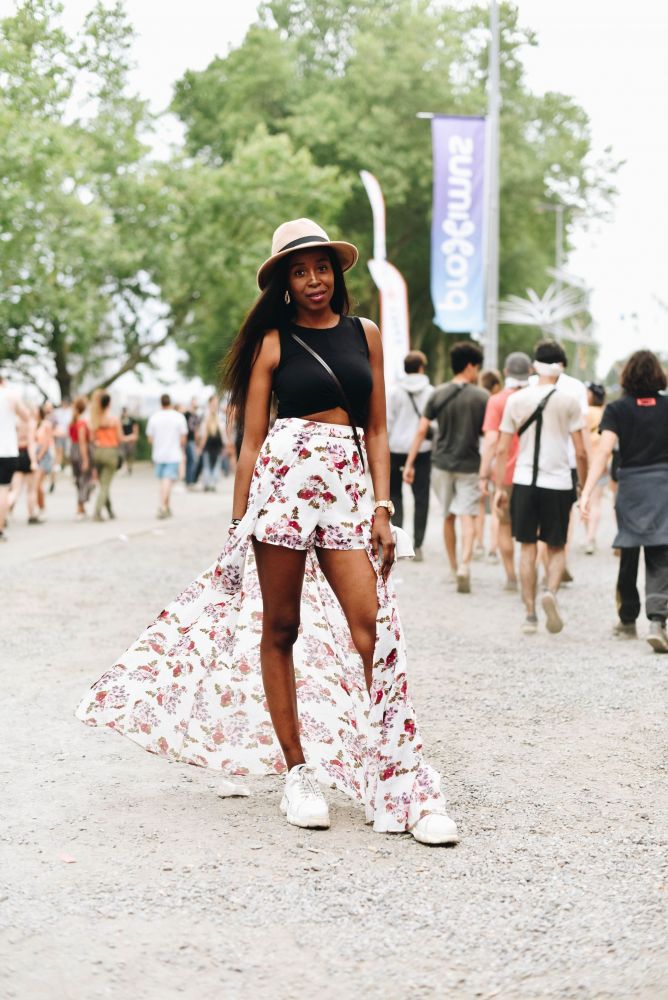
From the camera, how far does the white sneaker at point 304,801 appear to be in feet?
14.6

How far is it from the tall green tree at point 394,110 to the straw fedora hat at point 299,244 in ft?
112

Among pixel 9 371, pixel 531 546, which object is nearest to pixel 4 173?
pixel 9 371

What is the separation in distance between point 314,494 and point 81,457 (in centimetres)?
1562

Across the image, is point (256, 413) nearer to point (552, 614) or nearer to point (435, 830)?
point (435, 830)

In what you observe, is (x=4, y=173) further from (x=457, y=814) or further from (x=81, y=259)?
(x=457, y=814)

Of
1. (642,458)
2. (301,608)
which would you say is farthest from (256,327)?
(642,458)

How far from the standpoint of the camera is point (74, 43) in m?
27.8

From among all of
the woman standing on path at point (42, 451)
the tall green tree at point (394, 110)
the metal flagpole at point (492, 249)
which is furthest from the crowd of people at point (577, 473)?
the tall green tree at point (394, 110)

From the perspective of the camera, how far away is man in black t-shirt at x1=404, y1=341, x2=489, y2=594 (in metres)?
11.5

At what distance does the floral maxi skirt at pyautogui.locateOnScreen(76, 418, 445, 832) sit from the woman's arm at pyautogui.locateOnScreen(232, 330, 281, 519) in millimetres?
35

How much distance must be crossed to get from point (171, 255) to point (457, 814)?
103 ft

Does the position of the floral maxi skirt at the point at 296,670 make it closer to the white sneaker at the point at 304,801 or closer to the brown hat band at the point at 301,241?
the white sneaker at the point at 304,801

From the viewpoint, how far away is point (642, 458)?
8.66 meters

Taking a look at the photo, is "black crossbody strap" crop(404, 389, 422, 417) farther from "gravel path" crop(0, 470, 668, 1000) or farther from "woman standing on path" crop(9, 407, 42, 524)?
"gravel path" crop(0, 470, 668, 1000)
